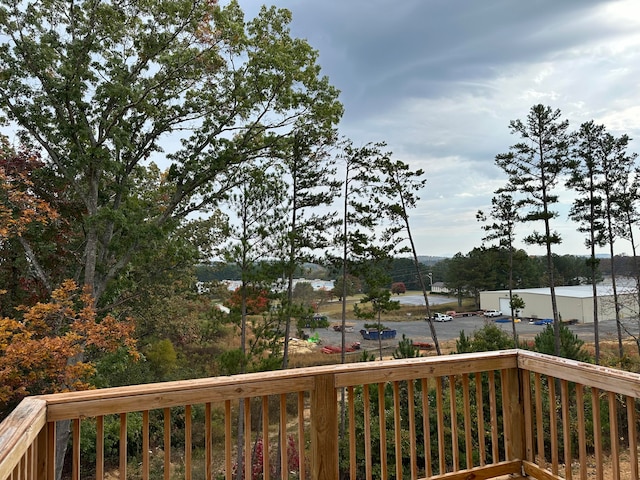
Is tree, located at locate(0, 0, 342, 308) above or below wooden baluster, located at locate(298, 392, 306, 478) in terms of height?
above

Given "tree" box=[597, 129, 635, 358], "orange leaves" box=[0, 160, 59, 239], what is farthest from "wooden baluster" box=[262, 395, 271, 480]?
"tree" box=[597, 129, 635, 358]

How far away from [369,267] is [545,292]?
5982mm

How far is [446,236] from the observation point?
13.4m

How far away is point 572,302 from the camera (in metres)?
13.5

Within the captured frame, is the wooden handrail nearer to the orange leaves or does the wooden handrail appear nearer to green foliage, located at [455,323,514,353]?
the orange leaves

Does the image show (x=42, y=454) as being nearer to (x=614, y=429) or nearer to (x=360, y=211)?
(x=614, y=429)

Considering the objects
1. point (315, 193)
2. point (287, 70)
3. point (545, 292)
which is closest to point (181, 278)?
point (315, 193)

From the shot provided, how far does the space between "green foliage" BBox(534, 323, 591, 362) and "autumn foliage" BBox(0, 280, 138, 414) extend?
31.1ft

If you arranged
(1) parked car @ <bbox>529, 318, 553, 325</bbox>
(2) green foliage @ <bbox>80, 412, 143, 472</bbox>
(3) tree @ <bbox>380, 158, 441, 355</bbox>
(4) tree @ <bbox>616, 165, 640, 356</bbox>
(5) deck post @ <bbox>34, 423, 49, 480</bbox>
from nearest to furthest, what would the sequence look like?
(5) deck post @ <bbox>34, 423, 49, 480</bbox> → (2) green foliage @ <bbox>80, 412, 143, 472</bbox> → (3) tree @ <bbox>380, 158, 441, 355</bbox> → (1) parked car @ <bbox>529, 318, 553, 325</bbox> → (4) tree @ <bbox>616, 165, 640, 356</bbox>

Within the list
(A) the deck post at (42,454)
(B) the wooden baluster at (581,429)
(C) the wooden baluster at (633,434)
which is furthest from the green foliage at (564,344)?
(A) the deck post at (42,454)

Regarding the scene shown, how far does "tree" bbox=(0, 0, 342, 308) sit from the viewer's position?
8.30m

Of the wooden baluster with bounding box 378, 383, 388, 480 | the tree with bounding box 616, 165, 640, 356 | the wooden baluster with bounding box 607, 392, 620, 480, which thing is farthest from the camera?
the tree with bounding box 616, 165, 640, 356

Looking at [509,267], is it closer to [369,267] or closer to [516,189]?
[516,189]

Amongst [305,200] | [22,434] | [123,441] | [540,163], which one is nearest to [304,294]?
[305,200]
